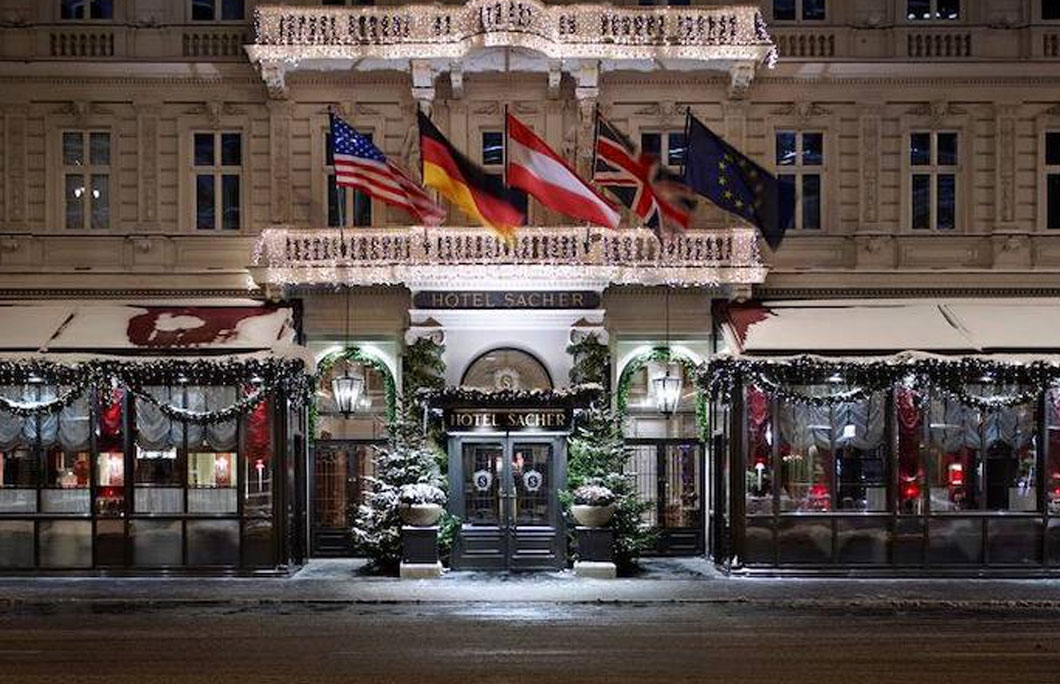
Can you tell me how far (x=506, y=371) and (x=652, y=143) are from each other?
5.67 meters

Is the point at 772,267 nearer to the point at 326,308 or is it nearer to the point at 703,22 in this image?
the point at 703,22

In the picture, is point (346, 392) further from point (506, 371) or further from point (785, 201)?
point (785, 201)

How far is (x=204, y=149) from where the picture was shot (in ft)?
106

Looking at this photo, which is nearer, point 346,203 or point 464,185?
point 464,185

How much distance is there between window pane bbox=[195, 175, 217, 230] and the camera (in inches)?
1261

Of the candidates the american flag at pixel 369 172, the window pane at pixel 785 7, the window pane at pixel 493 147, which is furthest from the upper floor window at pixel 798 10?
the american flag at pixel 369 172

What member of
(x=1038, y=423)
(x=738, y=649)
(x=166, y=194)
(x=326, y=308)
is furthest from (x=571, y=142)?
(x=738, y=649)

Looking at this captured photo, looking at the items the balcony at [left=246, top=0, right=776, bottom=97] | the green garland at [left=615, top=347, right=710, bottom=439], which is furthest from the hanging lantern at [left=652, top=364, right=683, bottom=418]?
the balcony at [left=246, top=0, right=776, bottom=97]

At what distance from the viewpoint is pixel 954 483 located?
28484 millimetres

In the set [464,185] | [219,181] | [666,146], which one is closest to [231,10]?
[219,181]

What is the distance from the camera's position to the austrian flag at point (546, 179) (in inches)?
1105

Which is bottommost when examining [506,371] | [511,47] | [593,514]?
[593,514]

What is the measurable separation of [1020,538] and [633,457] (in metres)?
7.66

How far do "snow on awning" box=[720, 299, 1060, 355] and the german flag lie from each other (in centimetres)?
503
